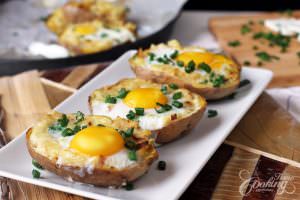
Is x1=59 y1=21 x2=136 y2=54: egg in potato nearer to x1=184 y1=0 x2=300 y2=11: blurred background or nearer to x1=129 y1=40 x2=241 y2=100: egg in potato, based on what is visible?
x1=129 y1=40 x2=241 y2=100: egg in potato

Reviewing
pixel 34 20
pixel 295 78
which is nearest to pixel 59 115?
pixel 295 78

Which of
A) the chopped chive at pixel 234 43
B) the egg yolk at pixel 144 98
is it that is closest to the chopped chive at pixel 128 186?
the egg yolk at pixel 144 98

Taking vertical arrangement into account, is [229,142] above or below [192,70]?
below

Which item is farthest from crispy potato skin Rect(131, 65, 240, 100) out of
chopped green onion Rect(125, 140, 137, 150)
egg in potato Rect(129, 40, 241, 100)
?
chopped green onion Rect(125, 140, 137, 150)

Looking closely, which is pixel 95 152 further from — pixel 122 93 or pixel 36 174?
pixel 122 93

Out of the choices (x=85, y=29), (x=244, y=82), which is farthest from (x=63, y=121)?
(x=85, y=29)

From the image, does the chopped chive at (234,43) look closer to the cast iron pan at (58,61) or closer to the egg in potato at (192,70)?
the cast iron pan at (58,61)

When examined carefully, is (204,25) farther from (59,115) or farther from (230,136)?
(59,115)
